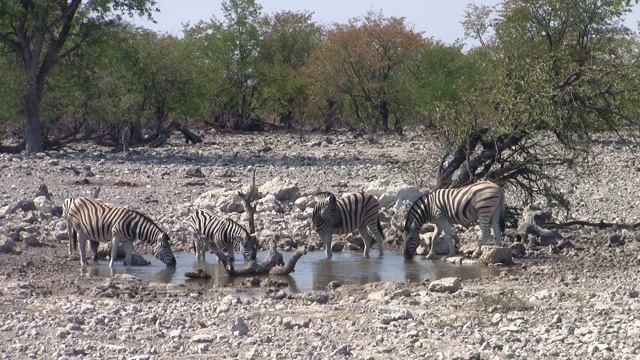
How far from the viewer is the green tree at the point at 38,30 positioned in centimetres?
3378

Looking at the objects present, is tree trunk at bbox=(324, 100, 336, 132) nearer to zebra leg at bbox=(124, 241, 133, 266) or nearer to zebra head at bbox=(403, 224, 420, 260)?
zebra head at bbox=(403, 224, 420, 260)

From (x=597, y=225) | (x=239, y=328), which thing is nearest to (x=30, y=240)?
(x=239, y=328)

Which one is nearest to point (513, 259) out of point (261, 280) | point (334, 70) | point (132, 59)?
point (261, 280)

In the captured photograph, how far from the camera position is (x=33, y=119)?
113ft

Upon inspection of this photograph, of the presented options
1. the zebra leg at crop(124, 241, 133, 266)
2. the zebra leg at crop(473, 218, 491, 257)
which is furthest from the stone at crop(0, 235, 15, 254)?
the zebra leg at crop(473, 218, 491, 257)

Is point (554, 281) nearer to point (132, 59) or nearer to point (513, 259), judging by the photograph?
point (513, 259)

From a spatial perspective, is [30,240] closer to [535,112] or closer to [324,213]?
[324,213]

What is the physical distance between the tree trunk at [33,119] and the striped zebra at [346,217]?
62.7 feet

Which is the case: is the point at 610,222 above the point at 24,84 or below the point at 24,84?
below

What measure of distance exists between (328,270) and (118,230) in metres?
2.87

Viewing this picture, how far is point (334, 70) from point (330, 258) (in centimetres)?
3771

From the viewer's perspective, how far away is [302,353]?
8.98 m

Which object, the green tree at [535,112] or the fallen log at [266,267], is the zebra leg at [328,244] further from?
the green tree at [535,112]

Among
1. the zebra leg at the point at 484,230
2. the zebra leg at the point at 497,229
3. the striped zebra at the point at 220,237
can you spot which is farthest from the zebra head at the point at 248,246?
the zebra leg at the point at 497,229
